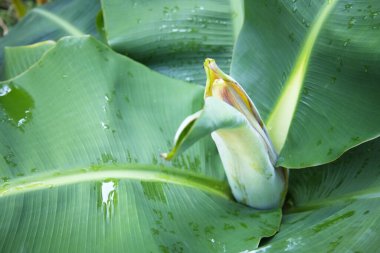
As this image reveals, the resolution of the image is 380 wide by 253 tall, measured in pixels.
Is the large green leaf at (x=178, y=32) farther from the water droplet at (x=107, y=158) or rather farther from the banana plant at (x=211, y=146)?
the water droplet at (x=107, y=158)

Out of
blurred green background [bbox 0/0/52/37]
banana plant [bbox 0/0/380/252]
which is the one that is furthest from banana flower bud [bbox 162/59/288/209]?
blurred green background [bbox 0/0/52/37]

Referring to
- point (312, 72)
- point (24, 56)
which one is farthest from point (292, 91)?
point (24, 56)

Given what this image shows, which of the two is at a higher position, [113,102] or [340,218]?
[113,102]

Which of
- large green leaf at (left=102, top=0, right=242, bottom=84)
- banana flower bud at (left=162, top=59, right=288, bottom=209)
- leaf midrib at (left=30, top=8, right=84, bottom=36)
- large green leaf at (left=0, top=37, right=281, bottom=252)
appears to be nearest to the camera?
banana flower bud at (left=162, top=59, right=288, bottom=209)

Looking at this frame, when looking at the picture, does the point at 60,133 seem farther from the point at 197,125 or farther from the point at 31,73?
the point at 197,125

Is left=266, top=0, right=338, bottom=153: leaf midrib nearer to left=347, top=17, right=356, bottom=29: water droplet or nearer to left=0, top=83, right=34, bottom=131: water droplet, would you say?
left=347, top=17, right=356, bottom=29: water droplet

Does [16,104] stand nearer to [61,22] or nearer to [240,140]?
[240,140]

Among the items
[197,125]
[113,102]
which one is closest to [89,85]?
[113,102]
